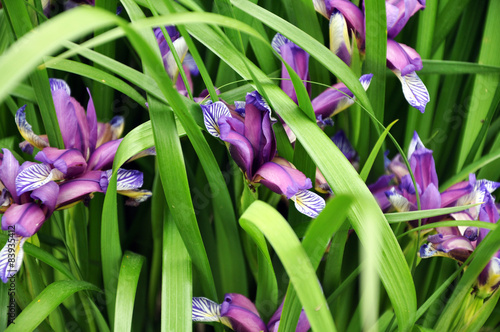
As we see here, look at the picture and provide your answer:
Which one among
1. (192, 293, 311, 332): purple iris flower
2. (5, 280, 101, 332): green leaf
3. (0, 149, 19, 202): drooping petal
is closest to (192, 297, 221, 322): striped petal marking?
(192, 293, 311, 332): purple iris flower

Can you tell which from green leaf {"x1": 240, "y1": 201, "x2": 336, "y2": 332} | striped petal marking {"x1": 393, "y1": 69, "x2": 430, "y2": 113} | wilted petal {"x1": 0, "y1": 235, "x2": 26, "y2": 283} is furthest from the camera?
striped petal marking {"x1": 393, "y1": 69, "x2": 430, "y2": 113}

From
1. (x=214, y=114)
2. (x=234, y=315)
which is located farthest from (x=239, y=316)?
(x=214, y=114)

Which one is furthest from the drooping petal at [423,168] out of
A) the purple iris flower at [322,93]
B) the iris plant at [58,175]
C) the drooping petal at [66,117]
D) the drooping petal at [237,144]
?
the drooping petal at [66,117]

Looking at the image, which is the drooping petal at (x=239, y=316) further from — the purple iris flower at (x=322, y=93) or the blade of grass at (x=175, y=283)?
the purple iris flower at (x=322, y=93)

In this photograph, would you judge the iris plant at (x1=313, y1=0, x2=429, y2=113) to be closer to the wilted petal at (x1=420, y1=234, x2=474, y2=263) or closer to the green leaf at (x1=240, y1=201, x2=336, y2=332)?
the wilted petal at (x1=420, y1=234, x2=474, y2=263)

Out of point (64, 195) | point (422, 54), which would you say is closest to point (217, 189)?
point (64, 195)
